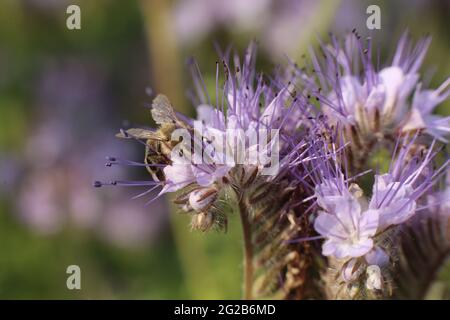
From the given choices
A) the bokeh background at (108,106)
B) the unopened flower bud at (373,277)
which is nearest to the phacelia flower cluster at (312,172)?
the unopened flower bud at (373,277)

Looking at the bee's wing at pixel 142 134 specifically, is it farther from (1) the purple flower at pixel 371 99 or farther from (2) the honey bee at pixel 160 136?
(1) the purple flower at pixel 371 99

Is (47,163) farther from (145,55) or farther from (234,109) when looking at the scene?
(234,109)

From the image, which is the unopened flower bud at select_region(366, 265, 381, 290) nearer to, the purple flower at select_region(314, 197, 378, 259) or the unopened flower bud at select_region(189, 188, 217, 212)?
the purple flower at select_region(314, 197, 378, 259)

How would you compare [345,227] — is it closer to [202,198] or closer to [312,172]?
[312,172]

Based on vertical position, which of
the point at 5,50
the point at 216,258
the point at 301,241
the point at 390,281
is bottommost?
the point at 390,281

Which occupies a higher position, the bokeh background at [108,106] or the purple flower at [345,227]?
the bokeh background at [108,106]

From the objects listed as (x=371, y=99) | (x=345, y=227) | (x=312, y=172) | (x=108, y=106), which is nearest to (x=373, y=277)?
(x=345, y=227)

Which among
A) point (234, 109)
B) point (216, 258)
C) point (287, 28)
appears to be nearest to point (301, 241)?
point (234, 109)
